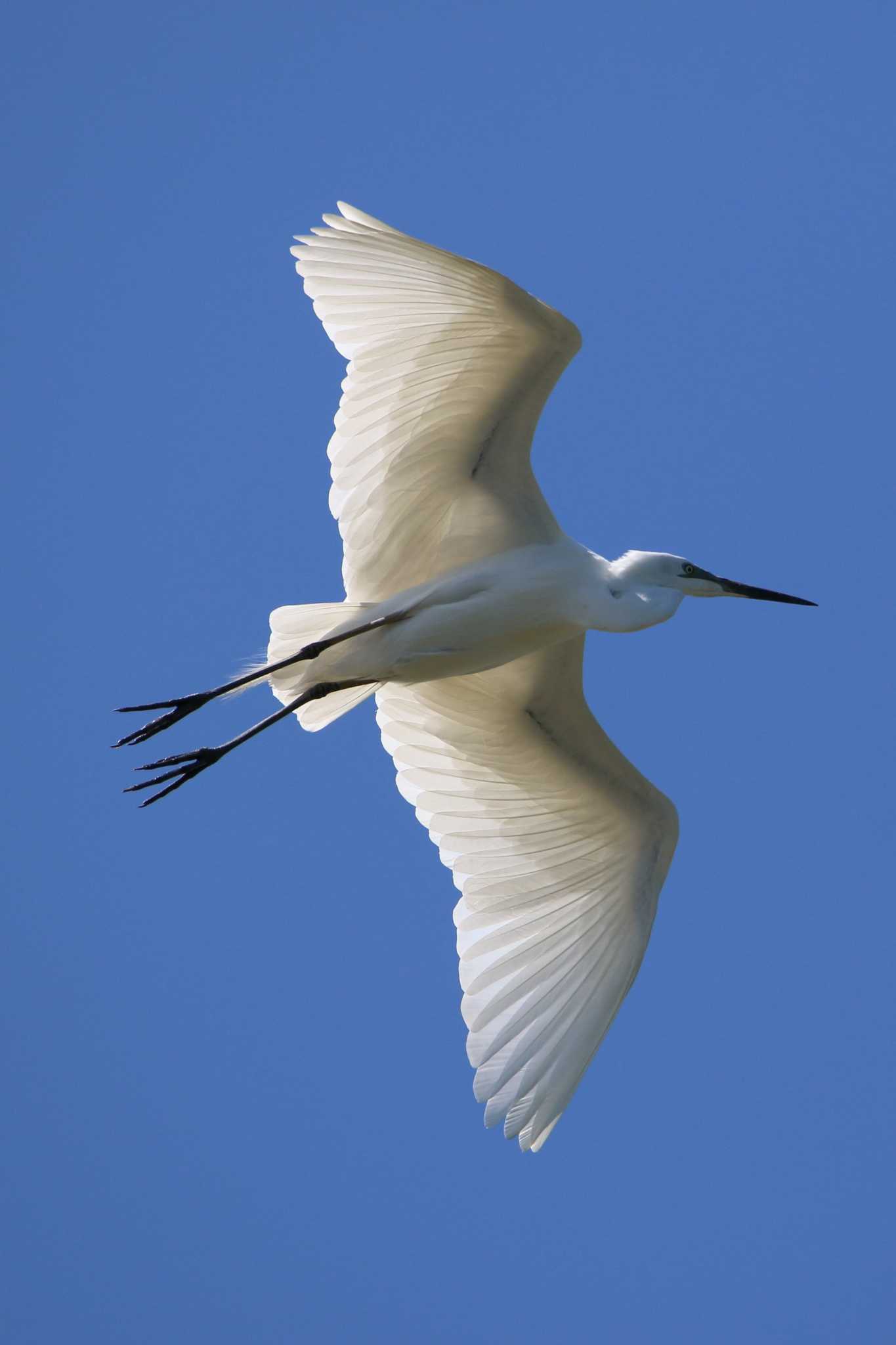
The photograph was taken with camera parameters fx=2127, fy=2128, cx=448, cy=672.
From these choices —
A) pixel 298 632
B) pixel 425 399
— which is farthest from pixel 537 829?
pixel 425 399

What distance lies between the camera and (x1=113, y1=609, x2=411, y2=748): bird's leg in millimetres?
8547

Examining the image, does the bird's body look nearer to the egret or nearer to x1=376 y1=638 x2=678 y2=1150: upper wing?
the egret

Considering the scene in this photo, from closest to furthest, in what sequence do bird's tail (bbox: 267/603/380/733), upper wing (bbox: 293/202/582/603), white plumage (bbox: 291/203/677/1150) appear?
upper wing (bbox: 293/202/582/603), white plumage (bbox: 291/203/677/1150), bird's tail (bbox: 267/603/380/733)

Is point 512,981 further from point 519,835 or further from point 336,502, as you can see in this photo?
point 336,502

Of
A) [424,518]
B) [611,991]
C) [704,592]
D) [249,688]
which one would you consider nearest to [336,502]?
[424,518]

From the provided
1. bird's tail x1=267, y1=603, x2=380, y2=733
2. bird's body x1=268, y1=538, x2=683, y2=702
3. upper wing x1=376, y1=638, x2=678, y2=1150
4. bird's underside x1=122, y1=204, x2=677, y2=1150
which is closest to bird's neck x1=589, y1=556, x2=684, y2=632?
bird's body x1=268, y1=538, x2=683, y2=702

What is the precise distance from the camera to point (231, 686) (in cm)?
877

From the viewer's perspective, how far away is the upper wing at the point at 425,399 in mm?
7863

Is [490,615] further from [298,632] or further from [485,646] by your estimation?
[298,632]

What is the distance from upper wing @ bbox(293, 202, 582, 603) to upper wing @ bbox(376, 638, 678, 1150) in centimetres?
74

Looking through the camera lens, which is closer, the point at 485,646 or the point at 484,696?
the point at 485,646

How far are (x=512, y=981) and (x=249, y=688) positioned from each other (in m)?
1.62

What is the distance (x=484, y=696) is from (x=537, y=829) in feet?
2.04

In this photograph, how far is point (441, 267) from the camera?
7762 mm
